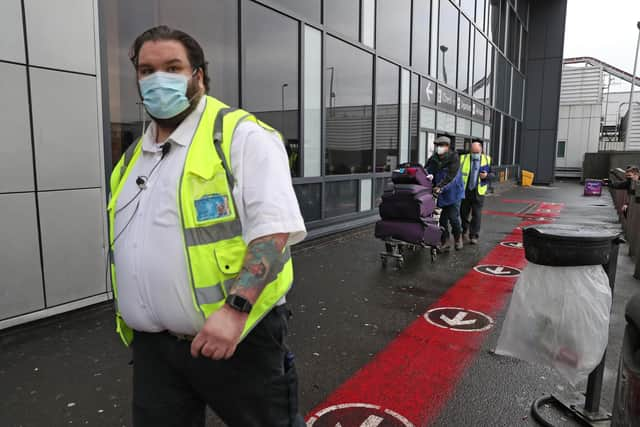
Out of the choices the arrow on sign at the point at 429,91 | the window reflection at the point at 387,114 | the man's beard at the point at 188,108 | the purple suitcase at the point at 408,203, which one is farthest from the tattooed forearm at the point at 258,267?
the arrow on sign at the point at 429,91

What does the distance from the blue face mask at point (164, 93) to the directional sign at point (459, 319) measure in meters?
3.51

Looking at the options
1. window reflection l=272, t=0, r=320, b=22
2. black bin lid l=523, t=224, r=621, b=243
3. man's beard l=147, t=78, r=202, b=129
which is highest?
window reflection l=272, t=0, r=320, b=22

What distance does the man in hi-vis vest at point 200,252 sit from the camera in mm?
1379

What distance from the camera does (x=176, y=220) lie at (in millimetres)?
1415

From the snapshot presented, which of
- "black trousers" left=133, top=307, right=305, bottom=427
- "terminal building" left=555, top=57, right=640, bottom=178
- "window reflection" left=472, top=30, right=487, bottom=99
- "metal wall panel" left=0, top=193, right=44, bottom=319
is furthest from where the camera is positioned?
"terminal building" left=555, top=57, right=640, bottom=178

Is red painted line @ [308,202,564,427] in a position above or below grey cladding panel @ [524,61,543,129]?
below

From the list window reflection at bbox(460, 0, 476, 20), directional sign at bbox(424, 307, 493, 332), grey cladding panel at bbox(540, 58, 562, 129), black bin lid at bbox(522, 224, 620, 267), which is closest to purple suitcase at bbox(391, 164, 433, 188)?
directional sign at bbox(424, 307, 493, 332)

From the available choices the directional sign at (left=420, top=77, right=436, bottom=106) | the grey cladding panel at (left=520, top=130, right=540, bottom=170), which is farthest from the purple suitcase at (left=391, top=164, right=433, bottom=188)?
the grey cladding panel at (left=520, top=130, right=540, bottom=170)

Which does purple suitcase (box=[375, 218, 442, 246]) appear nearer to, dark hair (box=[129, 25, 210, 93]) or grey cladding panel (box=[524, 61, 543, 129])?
dark hair (box=[129, 25, 210, 93])

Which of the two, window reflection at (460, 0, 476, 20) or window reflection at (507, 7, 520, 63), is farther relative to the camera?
window reflection at (507, 7, 520, 63)

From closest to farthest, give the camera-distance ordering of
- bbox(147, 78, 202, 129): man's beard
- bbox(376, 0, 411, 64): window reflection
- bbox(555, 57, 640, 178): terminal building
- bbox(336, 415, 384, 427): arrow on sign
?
1. bbox(147, 78, 202, 129): man's beard
2. bbox(336, 415, 384, 427): arrow on sign
3. bbox(376, 0, 411, 64): window reflection
4. bbox(555, 57, 640, 178): terminal building

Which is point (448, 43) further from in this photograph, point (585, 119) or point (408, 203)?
point (585, 119)

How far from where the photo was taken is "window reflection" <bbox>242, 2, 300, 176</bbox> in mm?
6969

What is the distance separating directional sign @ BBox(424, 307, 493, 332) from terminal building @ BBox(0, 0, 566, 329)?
134 inches
